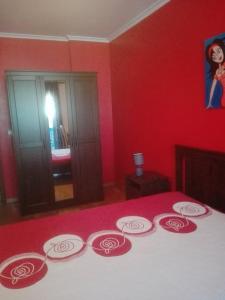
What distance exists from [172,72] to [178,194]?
49.3 inches

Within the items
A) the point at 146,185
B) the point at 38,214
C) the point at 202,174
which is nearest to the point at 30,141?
the point at 38,214

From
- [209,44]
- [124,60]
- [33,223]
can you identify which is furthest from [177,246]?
[124,60]

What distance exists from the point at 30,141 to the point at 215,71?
2312 millimetres

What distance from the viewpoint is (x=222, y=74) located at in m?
1.86

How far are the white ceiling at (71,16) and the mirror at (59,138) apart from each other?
2.51 feet

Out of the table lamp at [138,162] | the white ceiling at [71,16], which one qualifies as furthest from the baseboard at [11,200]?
the white ceiling at [71,16]

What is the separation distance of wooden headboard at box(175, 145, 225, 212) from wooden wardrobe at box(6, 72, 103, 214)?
1.41 m

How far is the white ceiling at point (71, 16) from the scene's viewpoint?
8.29 ft

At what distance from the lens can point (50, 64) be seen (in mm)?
3658

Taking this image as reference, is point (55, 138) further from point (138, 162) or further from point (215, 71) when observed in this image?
point (215, 71)

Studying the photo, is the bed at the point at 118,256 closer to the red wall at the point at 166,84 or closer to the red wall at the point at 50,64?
the red wall at the point at 166,84

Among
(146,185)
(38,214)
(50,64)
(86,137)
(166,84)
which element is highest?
(50,64)

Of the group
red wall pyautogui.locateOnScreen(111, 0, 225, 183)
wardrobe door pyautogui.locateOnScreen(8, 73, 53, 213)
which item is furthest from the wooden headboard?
wardrobe door pyautogui.locateOnScreen(8, 73, 53, 213)

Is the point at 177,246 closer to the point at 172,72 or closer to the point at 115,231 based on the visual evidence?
the point at 115,231
